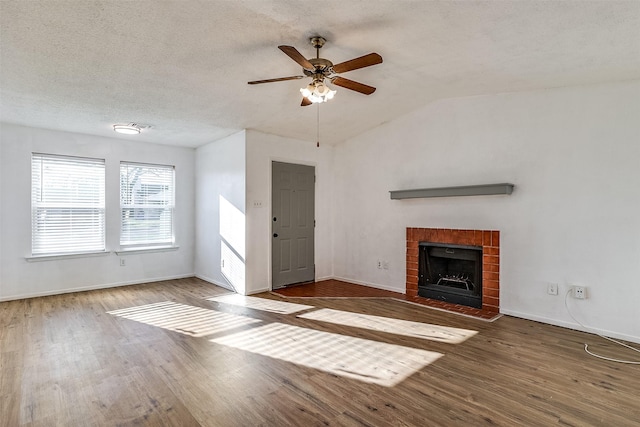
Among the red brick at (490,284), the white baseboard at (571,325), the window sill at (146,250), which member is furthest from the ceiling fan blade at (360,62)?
the window sill at (146,250)

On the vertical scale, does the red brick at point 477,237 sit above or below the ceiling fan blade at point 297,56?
below

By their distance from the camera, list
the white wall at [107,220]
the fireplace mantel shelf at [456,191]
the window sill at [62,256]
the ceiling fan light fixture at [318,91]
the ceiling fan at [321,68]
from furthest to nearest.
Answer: the window sill at [62,256] → the white wall at [107,220] → the fireplace mantel shelf at [456,191] → the ceiling fan light fixture at [318,91] → the ceiling fan at [321,68]

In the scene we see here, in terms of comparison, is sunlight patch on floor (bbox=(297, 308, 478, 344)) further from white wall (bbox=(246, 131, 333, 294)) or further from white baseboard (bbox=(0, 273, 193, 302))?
white baseboard (bbox=(0, 273, 193, 302))

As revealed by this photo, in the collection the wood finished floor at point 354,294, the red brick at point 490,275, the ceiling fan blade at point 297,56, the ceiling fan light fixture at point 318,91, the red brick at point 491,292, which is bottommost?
the wood finished floor at point 354,294

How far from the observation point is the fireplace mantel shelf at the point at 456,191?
3883mm

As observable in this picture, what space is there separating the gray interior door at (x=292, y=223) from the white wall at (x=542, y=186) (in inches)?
50.5

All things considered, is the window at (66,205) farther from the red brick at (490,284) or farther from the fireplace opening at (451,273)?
the red brick at (490,284)

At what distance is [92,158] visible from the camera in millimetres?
5207

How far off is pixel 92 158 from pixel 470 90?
556 cm

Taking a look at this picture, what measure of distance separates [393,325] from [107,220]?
4695mm

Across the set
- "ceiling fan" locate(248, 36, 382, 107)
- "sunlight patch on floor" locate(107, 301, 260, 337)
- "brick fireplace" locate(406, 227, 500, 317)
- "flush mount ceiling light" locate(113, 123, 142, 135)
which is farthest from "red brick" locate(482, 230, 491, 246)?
"flush mount ceiling light" locate(113, 123, 142, 135)

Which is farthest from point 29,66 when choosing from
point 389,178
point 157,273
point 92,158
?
point 389,178

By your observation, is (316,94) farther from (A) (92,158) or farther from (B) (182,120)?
(A) (92,158)

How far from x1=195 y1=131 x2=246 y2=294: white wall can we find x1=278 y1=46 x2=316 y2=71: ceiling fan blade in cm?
254
